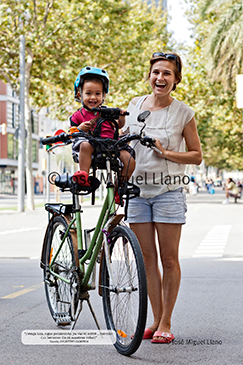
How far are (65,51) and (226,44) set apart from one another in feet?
29.3

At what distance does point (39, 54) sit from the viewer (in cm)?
2712

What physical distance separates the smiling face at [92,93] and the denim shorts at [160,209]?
0.79 meters

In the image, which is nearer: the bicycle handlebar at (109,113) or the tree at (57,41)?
the bicycle handlebar at (109,113)

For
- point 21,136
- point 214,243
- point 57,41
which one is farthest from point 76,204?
point 57,41

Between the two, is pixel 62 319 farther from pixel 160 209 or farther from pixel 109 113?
pixel 109 113

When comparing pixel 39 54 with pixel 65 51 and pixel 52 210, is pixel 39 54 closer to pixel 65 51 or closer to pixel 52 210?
pixel 65 51

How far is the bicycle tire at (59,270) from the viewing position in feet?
14.7

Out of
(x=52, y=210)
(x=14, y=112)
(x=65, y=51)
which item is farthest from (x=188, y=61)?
(x=14, y=112)

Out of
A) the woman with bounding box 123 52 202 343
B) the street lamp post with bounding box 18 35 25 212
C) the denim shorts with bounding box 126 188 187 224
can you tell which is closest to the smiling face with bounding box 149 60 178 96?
the woman with bounding box 123 52 202 343

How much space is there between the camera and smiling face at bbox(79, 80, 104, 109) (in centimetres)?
420

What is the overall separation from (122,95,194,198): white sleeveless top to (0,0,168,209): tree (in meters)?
21.9

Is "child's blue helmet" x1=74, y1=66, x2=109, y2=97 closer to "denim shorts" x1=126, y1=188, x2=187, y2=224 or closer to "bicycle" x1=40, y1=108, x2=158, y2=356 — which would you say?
"bicycle" x1=40, y1=108, x2=158, y2=356

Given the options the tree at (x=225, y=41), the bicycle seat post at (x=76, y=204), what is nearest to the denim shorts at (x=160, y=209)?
the bicycle seat post at (x=76, y=204)

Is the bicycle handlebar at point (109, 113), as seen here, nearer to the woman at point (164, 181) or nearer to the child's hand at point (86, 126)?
the child's hand at point (86, 126)
